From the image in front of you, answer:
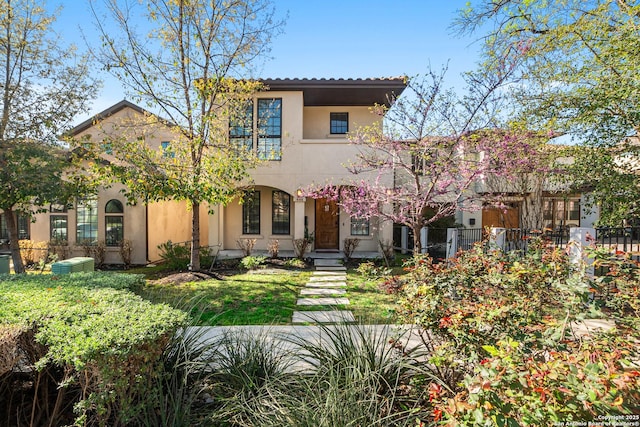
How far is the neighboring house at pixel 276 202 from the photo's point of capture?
12500 millimetres

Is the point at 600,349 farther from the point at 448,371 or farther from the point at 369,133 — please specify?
the point at 369,133

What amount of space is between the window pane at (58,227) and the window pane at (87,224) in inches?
23.4

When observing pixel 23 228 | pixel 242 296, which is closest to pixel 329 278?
pixel 242 296

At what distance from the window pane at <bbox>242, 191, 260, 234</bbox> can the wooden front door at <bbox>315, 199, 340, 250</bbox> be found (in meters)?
2.71

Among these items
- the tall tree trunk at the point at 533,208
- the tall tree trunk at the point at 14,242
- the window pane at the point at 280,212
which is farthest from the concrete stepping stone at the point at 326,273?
the tall tree trunk at the point at 14,242

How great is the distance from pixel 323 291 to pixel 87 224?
10448 millimetres

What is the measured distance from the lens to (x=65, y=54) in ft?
29.9

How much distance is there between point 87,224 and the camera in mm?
12742

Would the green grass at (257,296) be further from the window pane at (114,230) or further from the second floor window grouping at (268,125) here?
the second floor window grouping at (268,125)

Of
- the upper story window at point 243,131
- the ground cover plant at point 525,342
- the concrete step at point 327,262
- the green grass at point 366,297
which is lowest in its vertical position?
the green grass at point 366,297

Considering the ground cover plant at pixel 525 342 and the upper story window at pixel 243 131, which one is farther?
the upper story window at pixel 243 131

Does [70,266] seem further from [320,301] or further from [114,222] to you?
[320,301]

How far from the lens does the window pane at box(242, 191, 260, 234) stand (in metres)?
14.4

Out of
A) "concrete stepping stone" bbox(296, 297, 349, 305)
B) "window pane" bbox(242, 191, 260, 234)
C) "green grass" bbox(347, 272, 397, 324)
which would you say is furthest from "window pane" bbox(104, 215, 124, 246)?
"green grass" bbox(347, 272, 397, 324)
